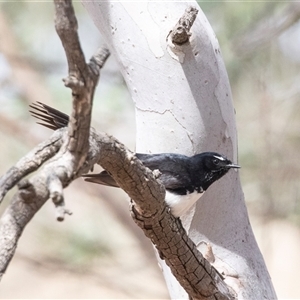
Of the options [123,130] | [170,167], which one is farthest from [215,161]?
[123,130]

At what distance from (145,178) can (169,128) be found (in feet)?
1.87

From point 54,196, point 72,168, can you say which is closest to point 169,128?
point 72,168

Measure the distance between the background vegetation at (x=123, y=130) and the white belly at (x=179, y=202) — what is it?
185cm

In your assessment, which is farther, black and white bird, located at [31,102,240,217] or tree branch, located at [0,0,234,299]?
black and white bird, located at [31,102,240,217]

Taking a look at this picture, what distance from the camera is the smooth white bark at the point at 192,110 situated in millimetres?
1688

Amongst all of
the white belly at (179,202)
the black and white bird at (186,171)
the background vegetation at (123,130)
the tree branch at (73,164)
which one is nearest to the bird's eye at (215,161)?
the black and white bird at (186,171)

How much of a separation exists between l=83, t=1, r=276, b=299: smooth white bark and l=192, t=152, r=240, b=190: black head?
A: 0.07m

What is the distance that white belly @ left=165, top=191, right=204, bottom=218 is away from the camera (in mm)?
1501

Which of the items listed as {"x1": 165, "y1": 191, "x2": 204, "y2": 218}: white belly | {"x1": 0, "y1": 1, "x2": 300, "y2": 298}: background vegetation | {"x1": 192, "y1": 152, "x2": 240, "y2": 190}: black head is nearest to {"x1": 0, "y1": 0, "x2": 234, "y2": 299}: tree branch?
{"x1": 165, "y1": 191, "x2": 204, "y2": 218}: white belly

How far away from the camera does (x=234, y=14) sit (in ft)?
11.0

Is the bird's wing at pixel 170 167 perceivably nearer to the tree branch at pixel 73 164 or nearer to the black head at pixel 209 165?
the black head at pixel 209 165

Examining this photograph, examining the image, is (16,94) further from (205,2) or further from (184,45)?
(184,45)

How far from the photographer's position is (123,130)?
3838 millimetres

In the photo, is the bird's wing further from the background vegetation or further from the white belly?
the background vegetation
